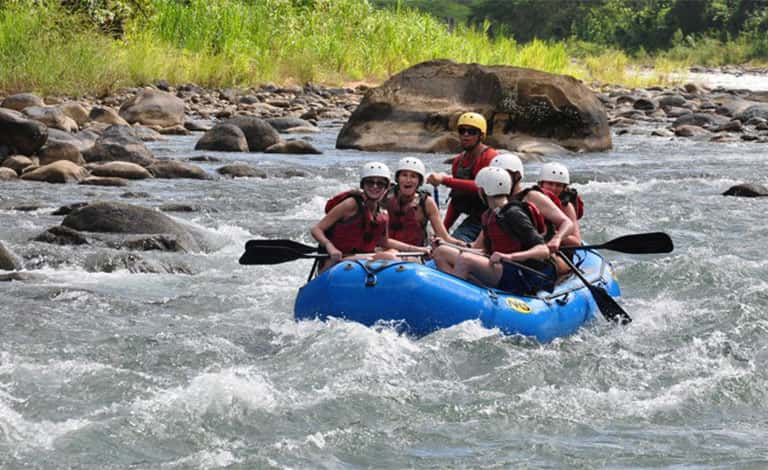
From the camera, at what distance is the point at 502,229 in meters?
7.66

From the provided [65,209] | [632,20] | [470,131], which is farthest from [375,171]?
[632,20]

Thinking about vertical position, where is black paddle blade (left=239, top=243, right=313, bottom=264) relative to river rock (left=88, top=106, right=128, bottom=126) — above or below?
above

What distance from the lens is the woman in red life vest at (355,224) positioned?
7.81 m

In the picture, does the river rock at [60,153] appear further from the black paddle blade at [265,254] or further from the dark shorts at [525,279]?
the dark shorts at [525,279]

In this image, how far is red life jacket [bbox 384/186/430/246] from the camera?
8164mm

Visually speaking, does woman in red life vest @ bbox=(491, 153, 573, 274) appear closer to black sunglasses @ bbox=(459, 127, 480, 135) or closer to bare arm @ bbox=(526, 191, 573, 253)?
bare arm @ bbox=(526, 191, 573, 253)

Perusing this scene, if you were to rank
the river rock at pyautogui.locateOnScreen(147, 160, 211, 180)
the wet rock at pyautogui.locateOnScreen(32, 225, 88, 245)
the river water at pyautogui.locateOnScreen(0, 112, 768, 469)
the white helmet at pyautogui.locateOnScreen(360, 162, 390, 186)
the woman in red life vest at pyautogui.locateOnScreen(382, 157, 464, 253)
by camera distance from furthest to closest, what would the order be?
the river rock at pyautogui.locateOnScreen(147, 160, 211, 180) → the wet rock at pyautogui.locateOnScreen(32, 225, 88, 245) → the woman in red life vest at pyautogui.locateOnScreen(382, 157, 464, 253) → the white helmet at pyautogui.locateOnScreen(360, 162, 390, 186) → the river water at pyautogui.locateOnScreen(0, 112, 768, 469)

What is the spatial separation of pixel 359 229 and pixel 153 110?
1158 centimetres

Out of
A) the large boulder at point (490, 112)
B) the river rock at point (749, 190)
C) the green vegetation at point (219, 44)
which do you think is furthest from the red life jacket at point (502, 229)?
the green vegetation at point (219, 44)

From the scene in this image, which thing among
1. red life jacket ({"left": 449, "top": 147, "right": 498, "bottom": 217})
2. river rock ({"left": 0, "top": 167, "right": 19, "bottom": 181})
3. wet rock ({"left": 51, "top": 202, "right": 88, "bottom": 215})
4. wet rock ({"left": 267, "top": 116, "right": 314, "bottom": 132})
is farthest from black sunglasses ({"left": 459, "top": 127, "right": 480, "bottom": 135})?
wet rock ({"left": 267, "top": 116, "right": 314, "bottom": 132})

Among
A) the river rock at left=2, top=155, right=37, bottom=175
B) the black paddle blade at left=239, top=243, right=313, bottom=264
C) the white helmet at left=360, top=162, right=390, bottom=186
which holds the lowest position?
the river rock at left=2, top=155, right=37, bottom=175

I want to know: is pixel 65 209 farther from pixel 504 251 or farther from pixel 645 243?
pixel 645 243

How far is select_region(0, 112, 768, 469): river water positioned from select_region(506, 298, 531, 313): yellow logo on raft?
0.22m

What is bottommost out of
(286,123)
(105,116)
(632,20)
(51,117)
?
(632,20)
